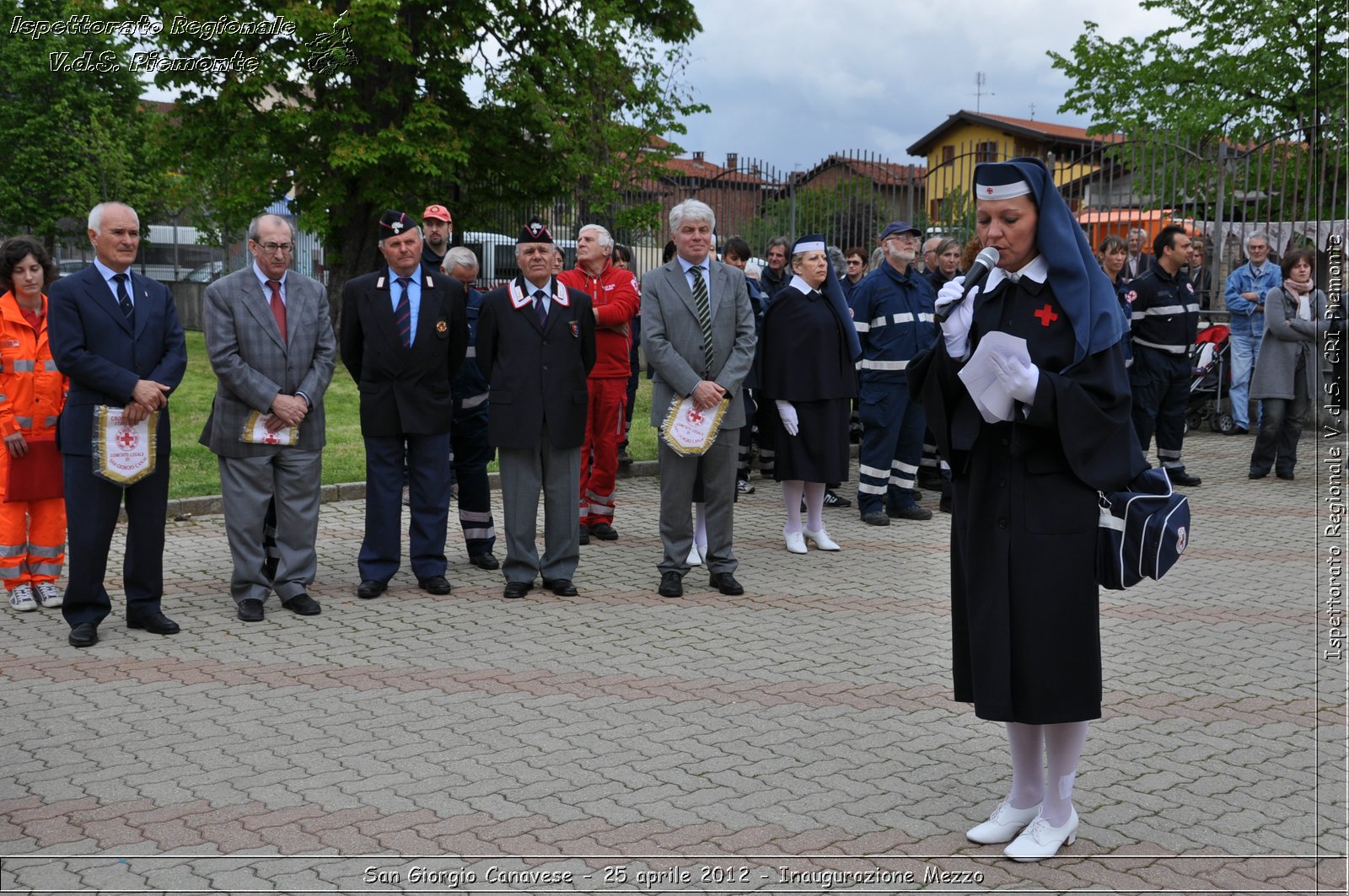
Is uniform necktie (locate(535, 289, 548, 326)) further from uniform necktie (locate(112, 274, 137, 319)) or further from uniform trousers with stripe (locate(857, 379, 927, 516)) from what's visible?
uniform trousers with stripe (locate(857, 379, 927, 516))

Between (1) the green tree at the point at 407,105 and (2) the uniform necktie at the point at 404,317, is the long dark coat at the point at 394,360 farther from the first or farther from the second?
(1) the green tree at the point at 407,105

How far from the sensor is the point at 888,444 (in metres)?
10.4

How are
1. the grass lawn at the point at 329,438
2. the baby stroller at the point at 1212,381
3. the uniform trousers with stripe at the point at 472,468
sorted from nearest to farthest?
1. the uniform trousers with stripe at the point at 472,468
2. the grass lawn at the point at 329,438
3. the baby stroller at the point at 1212,381

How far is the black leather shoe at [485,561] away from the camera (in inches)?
348

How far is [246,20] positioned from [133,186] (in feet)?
52.7

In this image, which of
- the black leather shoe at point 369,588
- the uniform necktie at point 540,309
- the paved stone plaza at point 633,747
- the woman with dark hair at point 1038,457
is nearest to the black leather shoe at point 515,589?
the paved stone plaza at point 633,747

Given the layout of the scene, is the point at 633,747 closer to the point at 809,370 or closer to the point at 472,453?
the point at 472,453

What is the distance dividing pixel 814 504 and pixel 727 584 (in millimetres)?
1707

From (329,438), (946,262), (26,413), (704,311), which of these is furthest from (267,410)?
(329,438)

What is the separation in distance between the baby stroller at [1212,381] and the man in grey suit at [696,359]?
31.5 feet

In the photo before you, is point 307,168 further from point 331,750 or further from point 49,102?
point 331,750

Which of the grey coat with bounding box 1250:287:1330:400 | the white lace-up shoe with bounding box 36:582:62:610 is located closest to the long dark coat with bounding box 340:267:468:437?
the white lace-up shoe with bounding box 36:582:62:610

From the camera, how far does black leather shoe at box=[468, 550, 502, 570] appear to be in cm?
883

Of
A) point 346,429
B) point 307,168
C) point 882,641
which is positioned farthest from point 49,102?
point 882,641
